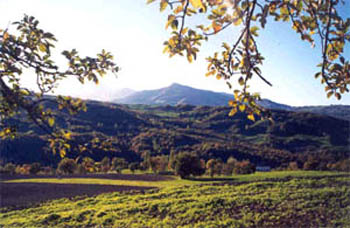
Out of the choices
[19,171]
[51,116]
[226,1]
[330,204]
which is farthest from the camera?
[19,171]

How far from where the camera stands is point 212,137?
5512 inches

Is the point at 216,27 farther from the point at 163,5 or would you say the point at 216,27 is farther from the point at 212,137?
the point at 212,137

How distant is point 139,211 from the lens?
17062 mm

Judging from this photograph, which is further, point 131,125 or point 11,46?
point 131,125

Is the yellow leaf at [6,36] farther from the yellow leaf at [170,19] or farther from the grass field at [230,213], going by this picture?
the grass field at [230,213]

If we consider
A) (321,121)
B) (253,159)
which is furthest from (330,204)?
(321,121)

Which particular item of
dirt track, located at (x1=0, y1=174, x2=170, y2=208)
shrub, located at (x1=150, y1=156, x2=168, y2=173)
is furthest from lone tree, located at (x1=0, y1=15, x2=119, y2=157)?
shrub, located at (x1=150, y1=156, x2=168, y2=173)

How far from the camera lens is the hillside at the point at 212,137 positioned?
311 feet

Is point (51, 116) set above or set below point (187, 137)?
above

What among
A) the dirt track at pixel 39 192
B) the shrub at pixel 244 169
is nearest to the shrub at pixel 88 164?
the dirt track at pixel 39 192

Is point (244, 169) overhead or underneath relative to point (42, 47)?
underneath

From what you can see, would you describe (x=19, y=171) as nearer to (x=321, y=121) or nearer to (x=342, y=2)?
(x=342, y=2)

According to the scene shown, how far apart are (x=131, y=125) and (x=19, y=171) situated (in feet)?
294

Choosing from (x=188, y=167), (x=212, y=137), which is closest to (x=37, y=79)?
(x=188, y=167)
